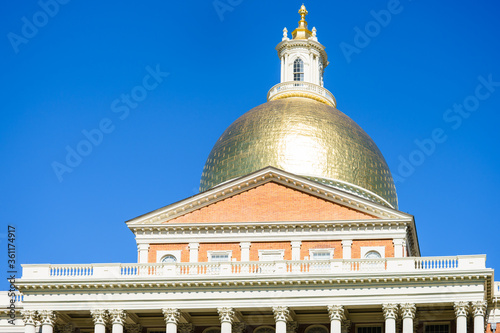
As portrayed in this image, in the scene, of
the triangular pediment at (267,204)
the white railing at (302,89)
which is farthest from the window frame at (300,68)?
the triangular pediment at (267,204)

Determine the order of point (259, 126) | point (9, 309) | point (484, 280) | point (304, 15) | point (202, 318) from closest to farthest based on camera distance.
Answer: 1. point (484, 280)
2. point (202, 318)
3. point (9, 309)
4. point (259, 126)
5. point (304, 15)

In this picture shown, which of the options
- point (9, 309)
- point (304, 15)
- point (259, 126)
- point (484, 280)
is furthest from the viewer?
point (304, 15)

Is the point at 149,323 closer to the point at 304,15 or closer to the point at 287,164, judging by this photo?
the point at 287,164

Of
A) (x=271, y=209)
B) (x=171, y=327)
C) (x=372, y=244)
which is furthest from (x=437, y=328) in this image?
(x=171, y=327)

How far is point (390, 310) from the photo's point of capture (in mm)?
64812

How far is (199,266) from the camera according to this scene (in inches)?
2657

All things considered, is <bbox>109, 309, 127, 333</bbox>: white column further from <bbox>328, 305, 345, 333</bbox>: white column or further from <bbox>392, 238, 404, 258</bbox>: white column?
<bbox>392, 238, 404, 258</bbox>: white column

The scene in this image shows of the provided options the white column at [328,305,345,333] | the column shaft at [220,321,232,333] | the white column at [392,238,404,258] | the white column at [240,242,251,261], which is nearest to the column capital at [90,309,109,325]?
the column shaft at [220,321,232,333]

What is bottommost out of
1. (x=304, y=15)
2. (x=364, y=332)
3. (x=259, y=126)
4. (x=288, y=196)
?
(x=364, y=332)

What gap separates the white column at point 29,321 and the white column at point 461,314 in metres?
21.3

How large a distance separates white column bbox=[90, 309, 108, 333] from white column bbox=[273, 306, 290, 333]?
28.7ft

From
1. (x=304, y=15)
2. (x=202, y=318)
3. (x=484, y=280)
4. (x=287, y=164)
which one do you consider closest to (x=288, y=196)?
(x=287, y=164)

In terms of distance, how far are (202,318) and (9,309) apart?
1187 cm

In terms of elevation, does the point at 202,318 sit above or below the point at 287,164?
below
